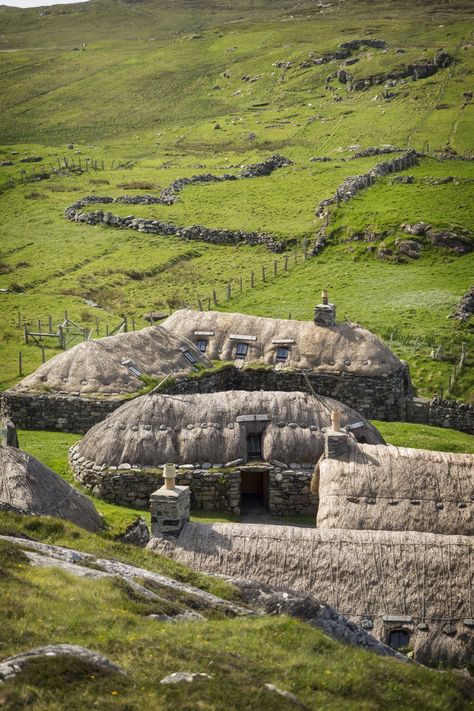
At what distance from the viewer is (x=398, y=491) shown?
2519 centimetres

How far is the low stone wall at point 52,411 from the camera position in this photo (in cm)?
3647

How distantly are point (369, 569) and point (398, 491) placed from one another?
4.52m

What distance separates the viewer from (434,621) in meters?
20.1

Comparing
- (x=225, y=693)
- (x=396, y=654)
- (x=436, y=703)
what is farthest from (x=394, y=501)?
(x=225, y=693)

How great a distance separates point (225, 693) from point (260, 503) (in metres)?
19.2

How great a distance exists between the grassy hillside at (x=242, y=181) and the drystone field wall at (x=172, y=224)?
114 centimetres

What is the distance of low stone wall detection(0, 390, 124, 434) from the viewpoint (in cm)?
3647

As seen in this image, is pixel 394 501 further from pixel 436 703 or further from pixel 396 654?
pixel 436 703

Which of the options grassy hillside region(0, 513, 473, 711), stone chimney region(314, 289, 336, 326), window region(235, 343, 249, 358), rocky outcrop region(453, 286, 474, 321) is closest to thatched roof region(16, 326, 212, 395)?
window region(235, 343, 249, 358)

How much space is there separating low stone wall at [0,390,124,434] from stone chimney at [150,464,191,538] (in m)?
14.5

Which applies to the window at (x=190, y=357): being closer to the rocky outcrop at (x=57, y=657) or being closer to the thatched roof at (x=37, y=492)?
the thatched roof at (x=37, y=492)

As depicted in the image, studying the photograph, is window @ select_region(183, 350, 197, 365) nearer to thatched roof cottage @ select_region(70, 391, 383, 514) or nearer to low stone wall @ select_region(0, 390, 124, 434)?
low stone wall @ select_region(0, 390, 124, 434)

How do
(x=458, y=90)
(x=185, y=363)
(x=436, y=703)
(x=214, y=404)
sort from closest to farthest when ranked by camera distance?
1. (x=436, y=703)
2. (x=214, y=404)
3. (x=185, y=363)
4. (x=458, y=90)

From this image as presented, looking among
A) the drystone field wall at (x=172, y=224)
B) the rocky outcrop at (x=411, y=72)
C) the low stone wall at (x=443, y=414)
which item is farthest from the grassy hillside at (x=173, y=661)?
the rocky outcrop at (x=411, y=72)
